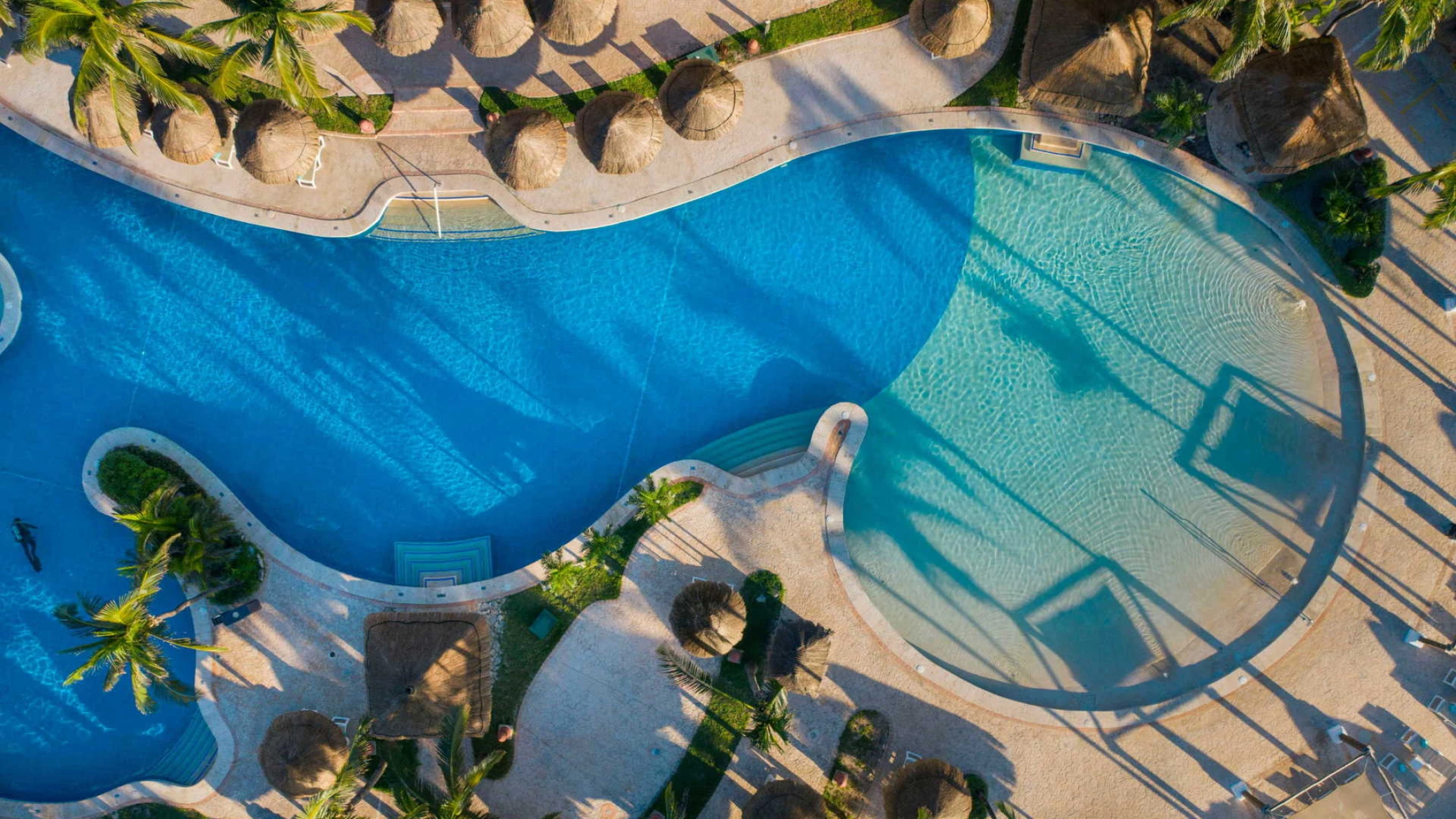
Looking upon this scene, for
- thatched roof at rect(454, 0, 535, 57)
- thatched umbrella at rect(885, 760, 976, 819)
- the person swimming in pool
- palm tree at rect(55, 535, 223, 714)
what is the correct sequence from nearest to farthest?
palm tree at rect(55, 535, 223, 714)
thatched roof at rect(454, 0, 535, 57)
thatched umbrella at rect(885, 760, 976, 819)
the person swimming in pool

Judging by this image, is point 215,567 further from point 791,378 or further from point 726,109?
point 726,109

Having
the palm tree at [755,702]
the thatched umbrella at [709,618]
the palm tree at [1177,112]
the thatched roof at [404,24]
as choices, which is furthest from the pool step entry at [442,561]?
the palm tree at [1177,112]

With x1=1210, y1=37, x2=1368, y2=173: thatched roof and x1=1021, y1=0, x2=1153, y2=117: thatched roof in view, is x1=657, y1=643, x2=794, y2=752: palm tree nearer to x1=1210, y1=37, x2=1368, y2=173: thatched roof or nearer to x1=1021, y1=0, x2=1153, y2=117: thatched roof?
x1=1021, y1=0, x2=1153, y2=117: thatched roof

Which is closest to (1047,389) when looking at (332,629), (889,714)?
(889,714)

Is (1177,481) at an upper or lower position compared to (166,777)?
upper

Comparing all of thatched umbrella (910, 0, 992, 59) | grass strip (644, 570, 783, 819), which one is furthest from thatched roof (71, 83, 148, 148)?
thatched umbrella (910, 0, 992, 59)

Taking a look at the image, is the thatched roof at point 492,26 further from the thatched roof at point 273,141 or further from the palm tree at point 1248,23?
the palm tree at point 1248,23
